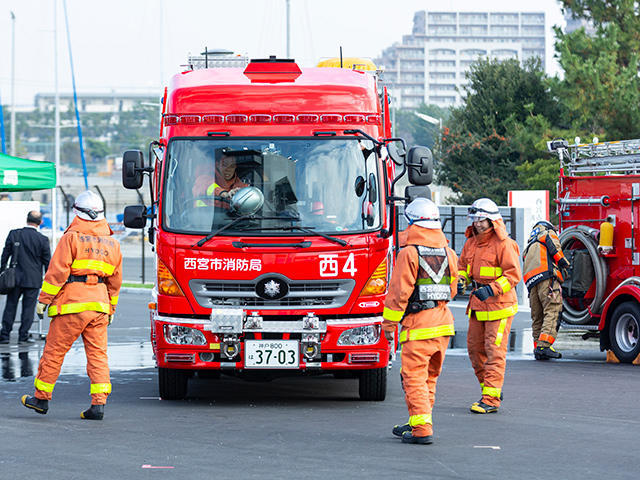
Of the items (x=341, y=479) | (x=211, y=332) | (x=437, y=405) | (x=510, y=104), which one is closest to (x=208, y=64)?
(x=211, y=332)

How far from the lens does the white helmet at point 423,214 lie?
360 inches

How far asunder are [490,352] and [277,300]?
1.98 meters

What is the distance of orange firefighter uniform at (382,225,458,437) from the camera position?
877 centimetres

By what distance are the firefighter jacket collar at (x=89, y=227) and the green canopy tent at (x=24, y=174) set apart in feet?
24.1

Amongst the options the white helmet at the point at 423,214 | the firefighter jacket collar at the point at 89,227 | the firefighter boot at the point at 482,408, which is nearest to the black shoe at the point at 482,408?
the firefighter boot at the point at 482,408

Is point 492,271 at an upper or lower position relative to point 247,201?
lower

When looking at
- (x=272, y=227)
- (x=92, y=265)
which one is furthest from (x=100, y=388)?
(x=272, y=227)

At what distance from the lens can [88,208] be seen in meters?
10.1

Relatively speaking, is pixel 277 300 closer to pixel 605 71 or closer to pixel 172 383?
pixel 172 383

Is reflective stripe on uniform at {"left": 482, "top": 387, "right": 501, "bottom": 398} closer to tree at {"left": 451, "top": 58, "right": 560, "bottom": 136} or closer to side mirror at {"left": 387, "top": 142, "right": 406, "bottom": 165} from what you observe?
side mirror at {"left": 387, "top": 142, "right": 406, "bottom": 165}

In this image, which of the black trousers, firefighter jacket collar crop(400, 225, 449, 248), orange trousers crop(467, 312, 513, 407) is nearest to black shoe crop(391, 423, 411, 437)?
firefighter jacket collar crop(400, 225, 449, 248)

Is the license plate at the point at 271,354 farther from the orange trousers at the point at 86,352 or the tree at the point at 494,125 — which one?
the tree at the point at 494,125

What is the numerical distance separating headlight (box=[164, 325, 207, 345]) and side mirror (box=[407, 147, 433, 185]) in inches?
93.6

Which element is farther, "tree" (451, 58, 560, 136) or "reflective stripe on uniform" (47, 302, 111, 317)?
"tree" (451, 58, 560, 136)
